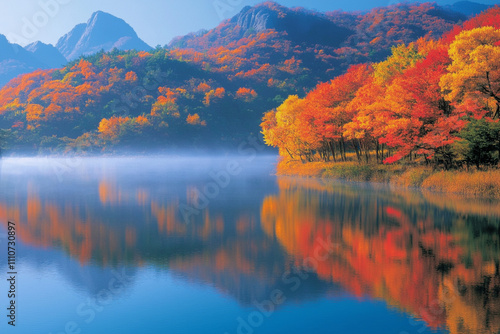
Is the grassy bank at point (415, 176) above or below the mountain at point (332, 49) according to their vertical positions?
below

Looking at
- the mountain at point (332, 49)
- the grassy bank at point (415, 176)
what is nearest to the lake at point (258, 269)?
the grassy bank at point (415, 176)

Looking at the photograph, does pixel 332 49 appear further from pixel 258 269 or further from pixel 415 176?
pixel 258 269

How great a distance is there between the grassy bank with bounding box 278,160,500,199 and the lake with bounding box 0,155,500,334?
3851 millimetres

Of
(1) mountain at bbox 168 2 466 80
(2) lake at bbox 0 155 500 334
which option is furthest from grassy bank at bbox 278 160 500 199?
(1) mountain at bbox 168 2 466 80

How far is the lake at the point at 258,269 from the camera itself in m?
11.2

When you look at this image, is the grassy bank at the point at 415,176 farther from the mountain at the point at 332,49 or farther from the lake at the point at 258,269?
the mountain at the point at 332,49

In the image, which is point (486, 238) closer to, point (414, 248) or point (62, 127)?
point (414, 248)

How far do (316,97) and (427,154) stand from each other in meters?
15.1

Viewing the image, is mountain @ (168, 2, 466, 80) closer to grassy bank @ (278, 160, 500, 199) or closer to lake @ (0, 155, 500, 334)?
grassy bank @ (278, 160, 500, 199)

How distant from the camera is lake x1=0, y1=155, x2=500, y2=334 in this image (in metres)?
11.2

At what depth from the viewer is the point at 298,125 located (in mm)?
54656

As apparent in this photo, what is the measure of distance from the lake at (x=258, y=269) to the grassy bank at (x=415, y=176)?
3851mm

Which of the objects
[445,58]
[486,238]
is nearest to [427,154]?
[445,58]

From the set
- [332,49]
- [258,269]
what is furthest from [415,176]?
[332,49]
